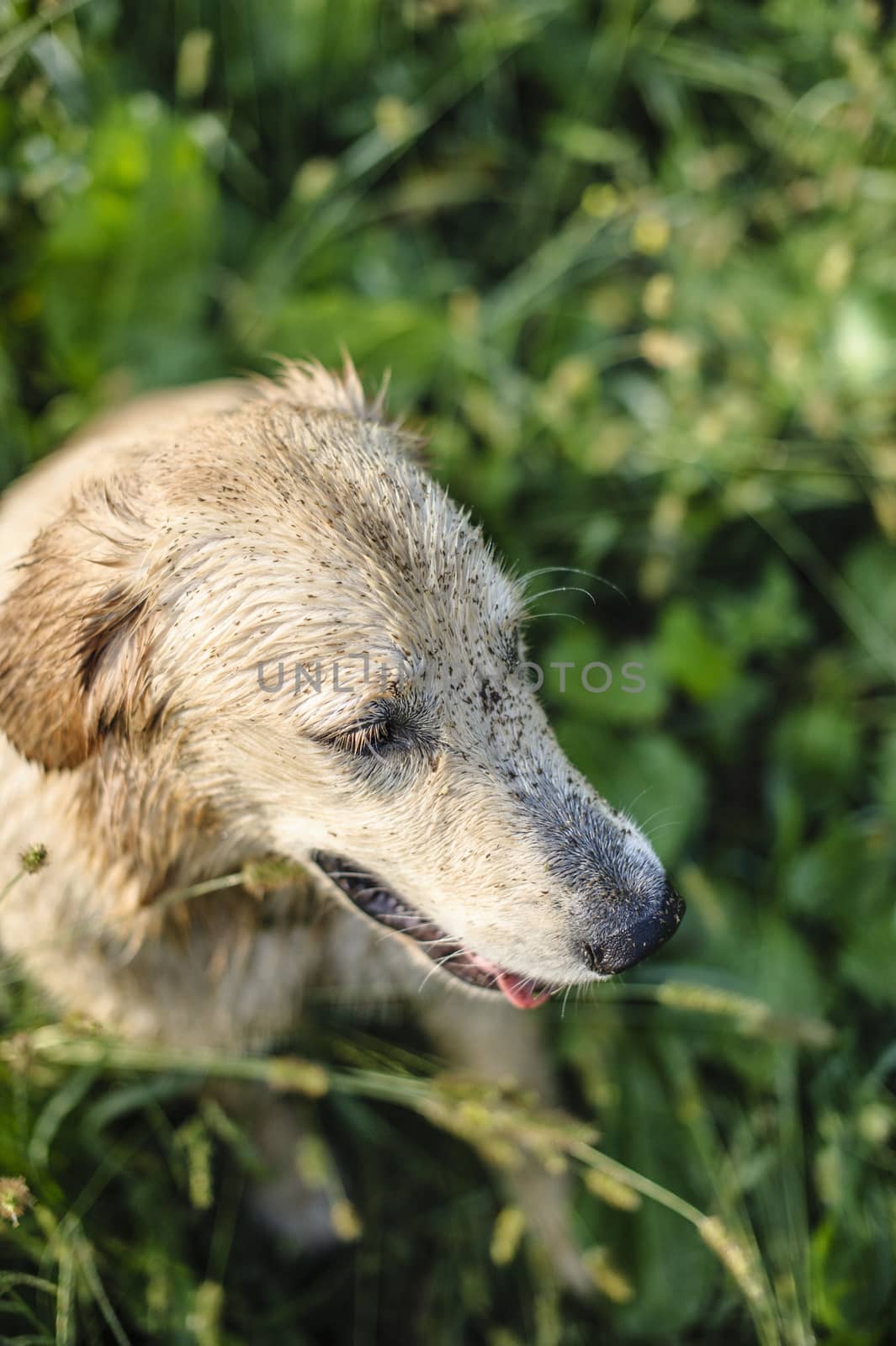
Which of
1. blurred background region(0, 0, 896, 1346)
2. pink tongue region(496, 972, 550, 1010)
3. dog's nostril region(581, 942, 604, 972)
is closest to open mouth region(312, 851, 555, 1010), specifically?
pink tongue region(496, 972, 550, 1010)

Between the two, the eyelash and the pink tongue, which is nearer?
the eyelash

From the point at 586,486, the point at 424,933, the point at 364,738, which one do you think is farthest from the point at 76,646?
the point at 586,486

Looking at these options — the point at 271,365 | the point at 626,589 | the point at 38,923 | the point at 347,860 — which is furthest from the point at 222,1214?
the point at 271,365

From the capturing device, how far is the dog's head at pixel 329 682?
1695 mm

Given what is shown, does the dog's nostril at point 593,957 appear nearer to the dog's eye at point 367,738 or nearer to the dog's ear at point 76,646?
the dog's eye at point 367,738

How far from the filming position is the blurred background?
8.13 feet

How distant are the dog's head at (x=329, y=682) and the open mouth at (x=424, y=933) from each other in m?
0.07

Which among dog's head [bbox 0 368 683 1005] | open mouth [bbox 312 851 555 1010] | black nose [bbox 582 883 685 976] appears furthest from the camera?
open mouth [bbox 312 851 555 1010]

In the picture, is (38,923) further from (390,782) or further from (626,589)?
(626,589)

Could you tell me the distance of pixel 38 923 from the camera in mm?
2123

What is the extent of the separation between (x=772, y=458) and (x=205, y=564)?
2213 millimetres

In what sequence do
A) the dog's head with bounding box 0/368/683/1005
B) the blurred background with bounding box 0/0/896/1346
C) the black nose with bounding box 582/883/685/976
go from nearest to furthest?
the dog's head with bounding box 0/368/683/1005 → the black nose with bounding box 582/883/685/976 → the blurred background with bounding box 0/0/896/1346

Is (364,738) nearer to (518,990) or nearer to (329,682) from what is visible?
(329,682)

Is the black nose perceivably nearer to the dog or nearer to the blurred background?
the dog
